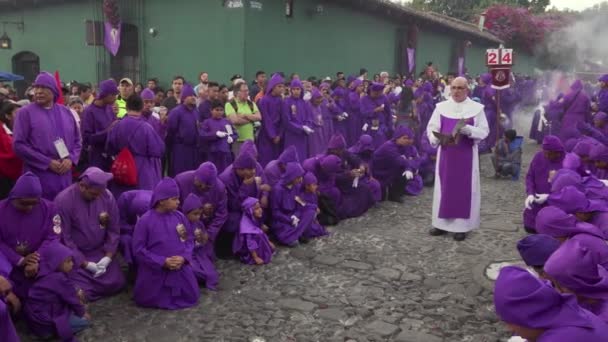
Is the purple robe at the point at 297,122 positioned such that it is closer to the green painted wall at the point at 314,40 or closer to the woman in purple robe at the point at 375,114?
the woman in purple robe at the point at 375,114

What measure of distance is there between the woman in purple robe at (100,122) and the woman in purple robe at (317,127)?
4.66 m

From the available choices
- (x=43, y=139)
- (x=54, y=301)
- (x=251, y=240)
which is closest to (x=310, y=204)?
(x=251, y=240)

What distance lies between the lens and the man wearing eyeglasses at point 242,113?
31.5ft

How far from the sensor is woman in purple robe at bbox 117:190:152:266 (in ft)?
19.8

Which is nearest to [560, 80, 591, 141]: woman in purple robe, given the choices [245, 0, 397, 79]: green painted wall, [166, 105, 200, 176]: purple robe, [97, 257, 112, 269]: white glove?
[245, 0, 397, 79]: green painted wall

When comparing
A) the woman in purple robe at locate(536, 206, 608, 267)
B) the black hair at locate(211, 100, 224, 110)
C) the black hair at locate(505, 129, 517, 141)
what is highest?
the black hair at locate(211, 100, 224, 110)

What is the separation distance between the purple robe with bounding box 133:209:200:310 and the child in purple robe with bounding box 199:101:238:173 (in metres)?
3.20

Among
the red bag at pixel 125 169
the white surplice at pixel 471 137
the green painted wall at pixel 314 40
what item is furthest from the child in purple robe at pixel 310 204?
the green painted wall at pixel 314 40

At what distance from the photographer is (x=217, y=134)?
852 cm

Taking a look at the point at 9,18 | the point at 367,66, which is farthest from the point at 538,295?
the point at 9,18

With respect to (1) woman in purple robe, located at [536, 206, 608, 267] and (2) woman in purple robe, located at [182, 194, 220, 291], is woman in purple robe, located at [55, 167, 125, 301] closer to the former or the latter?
(2) woman in purple robe, located at [182, 194, 220, 291]

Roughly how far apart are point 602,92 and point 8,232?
10770 mm

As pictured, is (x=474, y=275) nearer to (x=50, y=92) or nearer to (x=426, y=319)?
(x=426, y=319)

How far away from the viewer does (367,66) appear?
18109 mm
